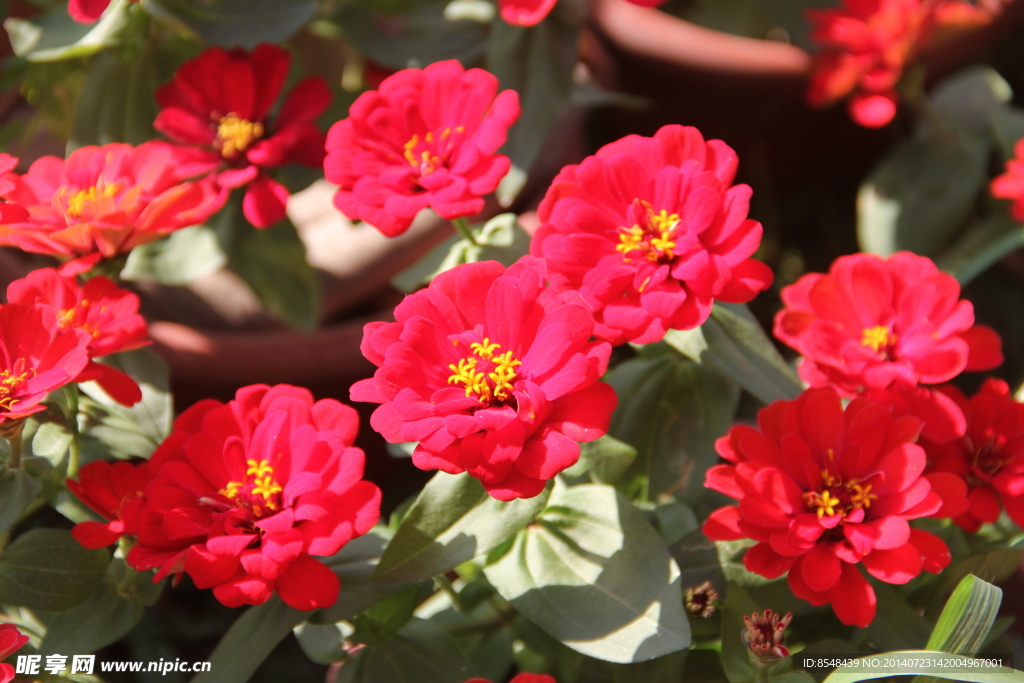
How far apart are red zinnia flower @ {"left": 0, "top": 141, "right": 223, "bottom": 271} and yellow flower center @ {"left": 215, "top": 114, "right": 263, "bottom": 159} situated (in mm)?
60

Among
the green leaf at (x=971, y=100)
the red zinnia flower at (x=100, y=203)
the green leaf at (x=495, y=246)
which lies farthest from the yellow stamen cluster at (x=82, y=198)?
the green leaf at (x=971, y=100)

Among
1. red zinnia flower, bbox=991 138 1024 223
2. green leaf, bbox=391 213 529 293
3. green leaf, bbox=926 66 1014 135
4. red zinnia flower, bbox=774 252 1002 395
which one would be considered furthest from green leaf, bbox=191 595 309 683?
green leaf, bbox=926 66 1014 135

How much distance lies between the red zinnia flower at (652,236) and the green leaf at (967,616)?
182 mm

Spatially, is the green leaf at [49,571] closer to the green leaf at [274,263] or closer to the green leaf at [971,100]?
the green leaf at [274,263]

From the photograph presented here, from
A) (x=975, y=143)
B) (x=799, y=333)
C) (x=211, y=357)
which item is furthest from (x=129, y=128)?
(x=975, y=143)

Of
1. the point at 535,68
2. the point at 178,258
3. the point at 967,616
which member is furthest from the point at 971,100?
the point at 178,258

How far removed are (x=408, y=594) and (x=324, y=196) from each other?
25.1 inches

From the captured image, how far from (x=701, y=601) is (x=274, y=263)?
0.49 meters

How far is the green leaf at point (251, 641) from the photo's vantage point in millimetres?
492

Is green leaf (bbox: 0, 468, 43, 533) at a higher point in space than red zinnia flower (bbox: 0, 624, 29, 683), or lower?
higher

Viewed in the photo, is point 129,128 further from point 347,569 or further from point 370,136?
point 347,569

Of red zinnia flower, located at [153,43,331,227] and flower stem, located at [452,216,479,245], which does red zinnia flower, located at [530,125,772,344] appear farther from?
red zinnia flower, located at [153,43,331,227]

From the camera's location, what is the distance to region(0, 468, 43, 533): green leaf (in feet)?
1.55

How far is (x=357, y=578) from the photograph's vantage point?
534 millimetres
